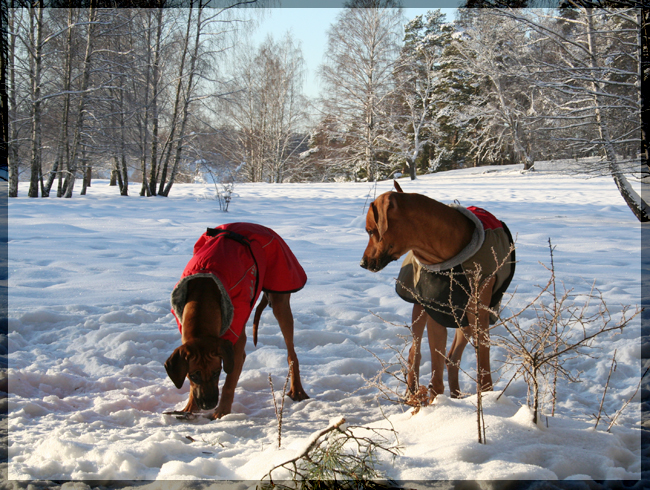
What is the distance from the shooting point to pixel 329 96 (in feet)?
92.0

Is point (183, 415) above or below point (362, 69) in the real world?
below

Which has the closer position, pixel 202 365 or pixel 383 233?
pixel 202 365

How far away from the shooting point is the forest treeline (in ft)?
35.8

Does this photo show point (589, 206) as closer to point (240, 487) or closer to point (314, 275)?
point (314, 275)

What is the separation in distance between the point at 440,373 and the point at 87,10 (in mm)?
17931

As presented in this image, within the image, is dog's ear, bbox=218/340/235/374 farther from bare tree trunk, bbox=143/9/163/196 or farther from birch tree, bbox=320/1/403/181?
birch tree, bbox=320/1/403/181

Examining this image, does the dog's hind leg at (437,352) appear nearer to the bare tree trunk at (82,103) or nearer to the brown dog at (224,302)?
the brown dog at (224,302)

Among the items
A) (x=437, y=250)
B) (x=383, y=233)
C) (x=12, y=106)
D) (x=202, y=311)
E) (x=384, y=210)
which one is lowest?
(x=202, y=311)

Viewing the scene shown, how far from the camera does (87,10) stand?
1597 cm

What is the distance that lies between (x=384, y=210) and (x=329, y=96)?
2659cm

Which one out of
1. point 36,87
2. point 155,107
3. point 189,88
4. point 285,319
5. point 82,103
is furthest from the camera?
point 155,107

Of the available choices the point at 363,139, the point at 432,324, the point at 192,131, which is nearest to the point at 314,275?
the point at 432,324

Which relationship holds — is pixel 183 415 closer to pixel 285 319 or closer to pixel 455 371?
pixel 285 319

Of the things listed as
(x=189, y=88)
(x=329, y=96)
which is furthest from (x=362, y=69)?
(x=189, y=88)
